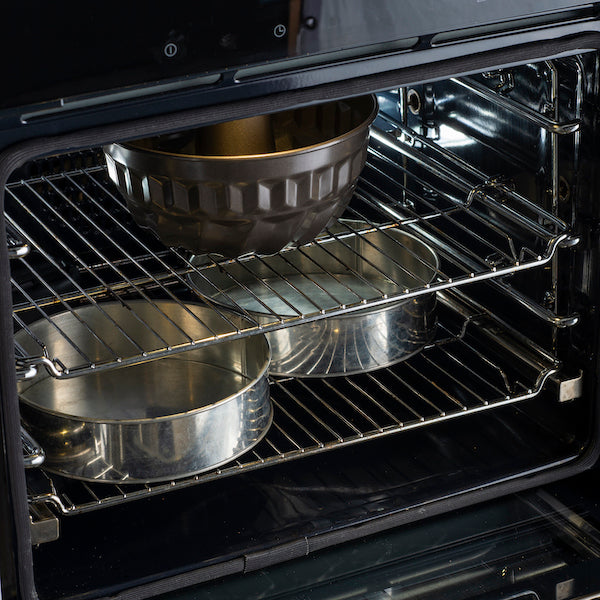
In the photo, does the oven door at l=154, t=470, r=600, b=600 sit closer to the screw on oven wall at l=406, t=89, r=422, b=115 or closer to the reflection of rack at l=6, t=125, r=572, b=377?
the reflection of rack at l=6, t=125, r=572, b=377

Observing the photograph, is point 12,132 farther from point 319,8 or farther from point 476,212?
point 476,212

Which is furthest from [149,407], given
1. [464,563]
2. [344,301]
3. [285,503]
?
[464,563]

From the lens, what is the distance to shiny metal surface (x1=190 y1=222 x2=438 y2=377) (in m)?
1.43

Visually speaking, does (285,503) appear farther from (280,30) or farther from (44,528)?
(280,30)

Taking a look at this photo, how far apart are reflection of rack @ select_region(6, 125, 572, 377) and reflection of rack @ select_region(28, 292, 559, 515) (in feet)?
0.34

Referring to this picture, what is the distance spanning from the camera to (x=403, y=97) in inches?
60.5

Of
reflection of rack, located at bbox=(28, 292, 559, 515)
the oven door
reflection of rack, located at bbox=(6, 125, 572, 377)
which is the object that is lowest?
the oven door

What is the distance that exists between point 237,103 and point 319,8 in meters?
0.11

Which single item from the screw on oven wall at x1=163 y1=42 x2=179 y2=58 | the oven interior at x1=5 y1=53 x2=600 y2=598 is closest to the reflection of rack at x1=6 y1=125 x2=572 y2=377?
the oven interior at x1=5 y1=53 x2=600 y2=598

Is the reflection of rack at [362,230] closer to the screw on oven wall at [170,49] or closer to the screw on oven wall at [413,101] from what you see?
the screw on oven wall at [413,101]

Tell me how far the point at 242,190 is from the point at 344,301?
0.45m

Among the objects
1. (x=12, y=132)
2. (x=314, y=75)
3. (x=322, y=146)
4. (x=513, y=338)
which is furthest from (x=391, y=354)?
(x=12, y=132)

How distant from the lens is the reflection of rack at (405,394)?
133cm

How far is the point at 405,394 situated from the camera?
58.9 inches
